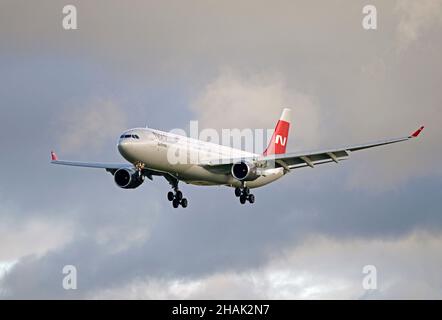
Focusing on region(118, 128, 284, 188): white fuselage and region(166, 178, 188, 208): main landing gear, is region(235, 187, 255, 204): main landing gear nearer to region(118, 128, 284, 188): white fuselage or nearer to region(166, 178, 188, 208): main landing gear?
region(118, 128, 284, 188): white fuselage

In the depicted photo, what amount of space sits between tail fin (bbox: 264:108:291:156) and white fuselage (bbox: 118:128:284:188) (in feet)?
39.2

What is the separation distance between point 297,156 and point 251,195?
6275 mm

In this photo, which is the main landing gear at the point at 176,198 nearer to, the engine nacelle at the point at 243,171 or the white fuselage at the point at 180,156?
the white fuselage at the point at 180,156

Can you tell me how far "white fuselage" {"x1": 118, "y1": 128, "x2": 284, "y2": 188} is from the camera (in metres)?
83.1

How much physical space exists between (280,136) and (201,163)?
76.5ft

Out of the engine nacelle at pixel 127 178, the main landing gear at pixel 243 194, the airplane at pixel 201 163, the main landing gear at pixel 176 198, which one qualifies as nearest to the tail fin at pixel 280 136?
the airplane at pixel 201 163

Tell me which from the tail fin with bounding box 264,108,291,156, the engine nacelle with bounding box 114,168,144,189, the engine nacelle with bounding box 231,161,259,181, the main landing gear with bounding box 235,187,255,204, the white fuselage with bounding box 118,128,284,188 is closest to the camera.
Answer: the white fuselage with bounding box 118,128,284,188

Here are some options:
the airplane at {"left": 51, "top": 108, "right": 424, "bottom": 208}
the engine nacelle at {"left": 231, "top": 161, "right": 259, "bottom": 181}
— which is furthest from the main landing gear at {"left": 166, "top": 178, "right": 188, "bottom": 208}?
the engine nacelle at {"left": 231, "top": 161, "right": 259, "bottom": 181}

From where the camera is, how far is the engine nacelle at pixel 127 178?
9125 cm
